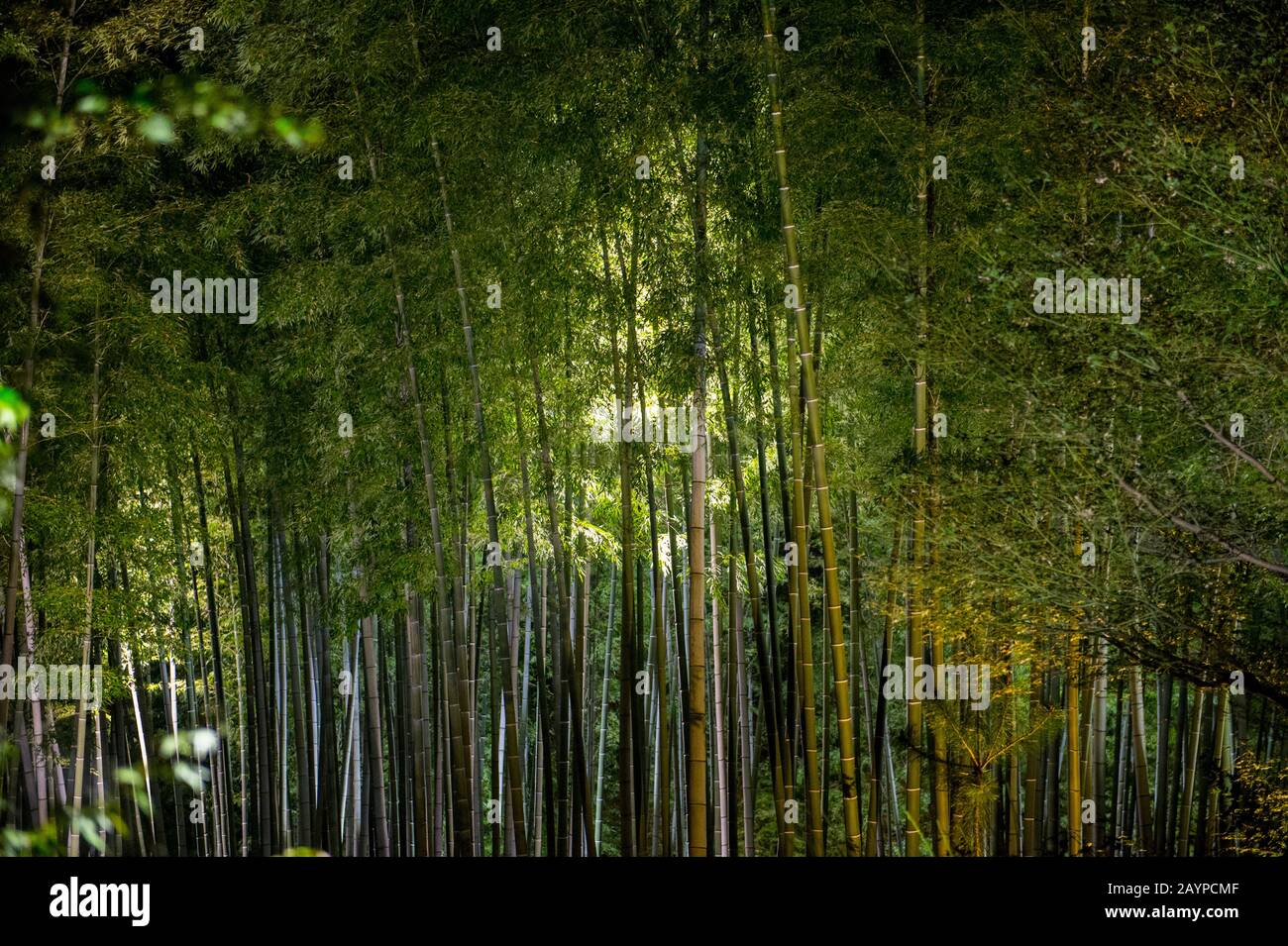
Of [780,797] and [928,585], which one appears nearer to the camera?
[928,585]

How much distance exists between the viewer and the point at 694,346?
19.5 feet

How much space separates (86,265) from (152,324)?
413mm

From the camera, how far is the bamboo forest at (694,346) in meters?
4.63

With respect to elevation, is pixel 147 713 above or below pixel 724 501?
below

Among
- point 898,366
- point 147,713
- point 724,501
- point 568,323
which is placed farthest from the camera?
point 147,713

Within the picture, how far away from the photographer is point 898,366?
5.51m

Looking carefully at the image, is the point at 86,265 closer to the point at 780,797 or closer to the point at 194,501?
the point at 194,501

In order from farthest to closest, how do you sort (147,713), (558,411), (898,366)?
1. (147,713)
2. (558,411)
3. (898,366)

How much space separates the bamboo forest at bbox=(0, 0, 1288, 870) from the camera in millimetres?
4633

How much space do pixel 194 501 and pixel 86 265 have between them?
3.67 m

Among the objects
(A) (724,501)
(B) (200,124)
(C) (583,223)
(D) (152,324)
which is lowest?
(A) (724,501)

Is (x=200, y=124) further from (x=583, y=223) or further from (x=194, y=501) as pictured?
(x=194, y=501)
